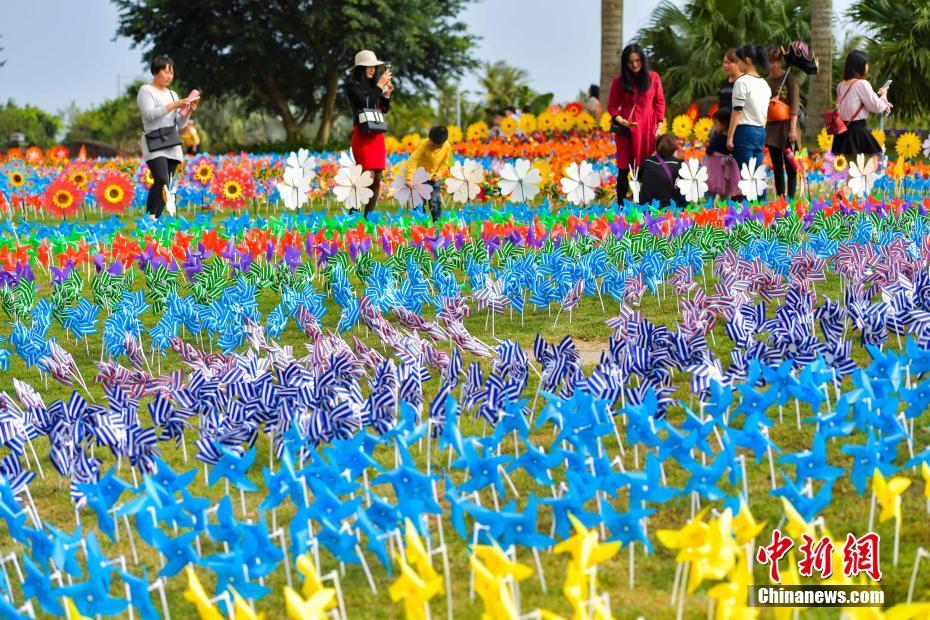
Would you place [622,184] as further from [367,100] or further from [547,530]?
[547,530]

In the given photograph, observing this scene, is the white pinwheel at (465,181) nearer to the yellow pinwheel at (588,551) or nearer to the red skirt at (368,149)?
the red skirt at (368,149)

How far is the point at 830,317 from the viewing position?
16.8ft

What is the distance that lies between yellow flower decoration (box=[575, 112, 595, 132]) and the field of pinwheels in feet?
38.2

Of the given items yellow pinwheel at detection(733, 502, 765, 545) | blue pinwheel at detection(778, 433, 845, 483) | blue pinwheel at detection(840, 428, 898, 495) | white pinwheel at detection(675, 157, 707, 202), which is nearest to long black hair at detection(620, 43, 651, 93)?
white pinwheel at detection(675, 157, 707, 202)

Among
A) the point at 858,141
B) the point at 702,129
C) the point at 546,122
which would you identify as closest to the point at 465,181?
the point at 858,141

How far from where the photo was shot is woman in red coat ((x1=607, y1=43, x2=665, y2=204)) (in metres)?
11.0

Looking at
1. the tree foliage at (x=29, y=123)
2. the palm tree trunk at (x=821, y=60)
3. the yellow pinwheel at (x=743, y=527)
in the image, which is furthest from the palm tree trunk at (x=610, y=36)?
the tree foliage at (x=29, y=123)

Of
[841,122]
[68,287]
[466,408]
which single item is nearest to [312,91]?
[841,122]

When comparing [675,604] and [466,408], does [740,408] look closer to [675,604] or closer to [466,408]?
[675,604]

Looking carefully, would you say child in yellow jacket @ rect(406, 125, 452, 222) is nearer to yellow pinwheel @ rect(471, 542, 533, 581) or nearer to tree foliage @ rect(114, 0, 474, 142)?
yellow pinwheel @ rect(471, 542, 533, 581)

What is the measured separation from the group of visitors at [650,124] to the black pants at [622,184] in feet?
0.04

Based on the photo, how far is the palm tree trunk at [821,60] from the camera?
17484 millimetres

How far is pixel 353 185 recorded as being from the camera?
34.9ft

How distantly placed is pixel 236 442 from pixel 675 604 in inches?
63.9
